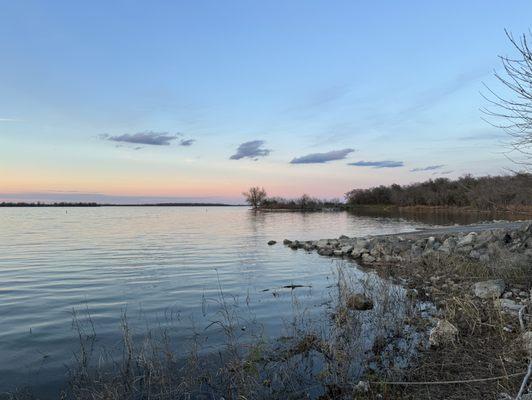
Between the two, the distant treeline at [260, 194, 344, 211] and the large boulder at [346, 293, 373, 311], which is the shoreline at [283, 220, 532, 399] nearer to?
the large boulder at [346, 293, 373, 311]

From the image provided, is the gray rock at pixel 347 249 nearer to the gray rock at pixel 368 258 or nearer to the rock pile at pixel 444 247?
the rock pile at pixel 444 247

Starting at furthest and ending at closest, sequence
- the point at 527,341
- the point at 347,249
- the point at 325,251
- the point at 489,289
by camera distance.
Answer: the point at 325,251, the point at 347,249, the point at 489,289, the point at 527,341

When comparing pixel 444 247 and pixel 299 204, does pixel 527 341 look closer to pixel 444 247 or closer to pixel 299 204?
pixel 444 247

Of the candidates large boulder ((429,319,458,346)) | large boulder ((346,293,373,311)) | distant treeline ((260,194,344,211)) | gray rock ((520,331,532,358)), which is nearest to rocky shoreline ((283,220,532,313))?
large boulder ((429,319,458,346))

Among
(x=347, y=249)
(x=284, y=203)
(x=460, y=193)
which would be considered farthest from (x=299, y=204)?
(x=347, y=249)

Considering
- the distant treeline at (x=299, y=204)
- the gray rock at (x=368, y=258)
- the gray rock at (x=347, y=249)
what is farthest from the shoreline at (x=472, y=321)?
the distant treeline at (x=299, y=204)

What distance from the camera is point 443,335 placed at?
8078 mm

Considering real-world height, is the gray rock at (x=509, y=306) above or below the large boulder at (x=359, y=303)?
above

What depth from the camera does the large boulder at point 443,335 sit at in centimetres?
799

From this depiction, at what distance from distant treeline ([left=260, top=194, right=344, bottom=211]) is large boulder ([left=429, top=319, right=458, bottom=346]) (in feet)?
469

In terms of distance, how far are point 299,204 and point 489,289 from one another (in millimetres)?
146167

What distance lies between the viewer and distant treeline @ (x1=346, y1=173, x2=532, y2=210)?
929 centimetres

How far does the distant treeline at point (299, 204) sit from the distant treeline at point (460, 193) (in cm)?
1077

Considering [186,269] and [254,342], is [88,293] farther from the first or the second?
[254,342]
